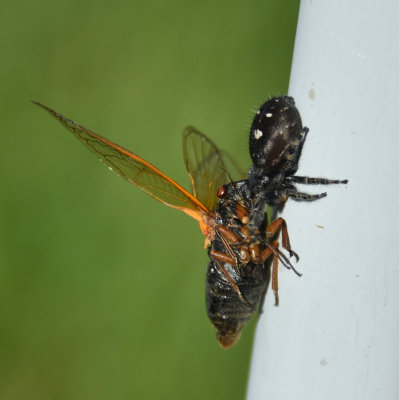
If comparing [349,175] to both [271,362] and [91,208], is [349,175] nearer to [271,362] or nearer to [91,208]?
[271,362]

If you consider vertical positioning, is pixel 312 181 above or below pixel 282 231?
above

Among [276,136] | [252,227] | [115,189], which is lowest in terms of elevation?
[252,227]

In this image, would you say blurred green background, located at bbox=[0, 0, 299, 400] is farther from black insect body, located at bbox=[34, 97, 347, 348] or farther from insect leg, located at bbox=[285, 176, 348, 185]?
insect leg, located at bbox=[285, 176, 348, 185]

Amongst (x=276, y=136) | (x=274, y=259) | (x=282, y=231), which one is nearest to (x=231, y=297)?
(x=274, y=259)

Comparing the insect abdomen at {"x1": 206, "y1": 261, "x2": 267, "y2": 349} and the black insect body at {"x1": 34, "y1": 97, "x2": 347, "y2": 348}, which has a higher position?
the black insect body at {"x1": 34, "y1": 97, "x2": 347, "y2": 348}

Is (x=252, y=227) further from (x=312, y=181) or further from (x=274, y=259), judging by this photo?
(x=312, y=181)

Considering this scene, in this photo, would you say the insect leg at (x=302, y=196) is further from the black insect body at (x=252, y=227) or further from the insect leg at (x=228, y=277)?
the insect leg at (x=228, y=277)

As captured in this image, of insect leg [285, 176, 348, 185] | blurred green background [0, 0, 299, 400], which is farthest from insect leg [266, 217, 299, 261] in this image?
blurred green background [0, 0, 299, 400]
